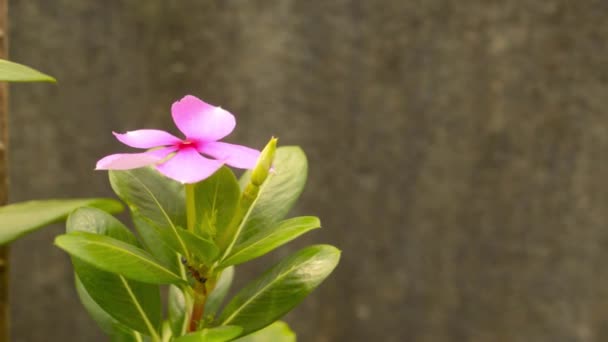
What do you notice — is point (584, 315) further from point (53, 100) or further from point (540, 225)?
point (53, 100)

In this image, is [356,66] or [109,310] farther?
[356,66]

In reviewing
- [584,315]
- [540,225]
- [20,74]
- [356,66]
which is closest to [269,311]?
[20,74]

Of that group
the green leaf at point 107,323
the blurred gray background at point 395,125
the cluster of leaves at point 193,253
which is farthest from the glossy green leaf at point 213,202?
the blurred gray background at point 395,125

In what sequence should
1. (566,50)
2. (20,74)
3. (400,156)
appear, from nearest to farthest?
(20,74)
(566,50)
(400,156)

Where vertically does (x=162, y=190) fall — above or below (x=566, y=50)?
below

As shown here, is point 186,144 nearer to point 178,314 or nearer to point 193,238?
point 193,238

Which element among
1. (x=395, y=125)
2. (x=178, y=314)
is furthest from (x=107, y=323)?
(x=395, y=125)

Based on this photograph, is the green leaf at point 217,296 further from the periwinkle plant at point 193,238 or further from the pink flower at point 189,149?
the pink flower at point 189,149
